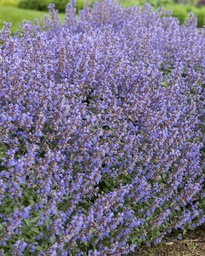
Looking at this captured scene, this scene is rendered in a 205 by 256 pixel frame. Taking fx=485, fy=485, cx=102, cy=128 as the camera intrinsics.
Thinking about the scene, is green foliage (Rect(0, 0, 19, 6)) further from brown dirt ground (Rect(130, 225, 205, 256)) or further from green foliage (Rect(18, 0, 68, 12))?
brown dirt ground (Rect(130, 225, 205, 256))

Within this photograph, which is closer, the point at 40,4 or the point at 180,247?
the point at 180,247

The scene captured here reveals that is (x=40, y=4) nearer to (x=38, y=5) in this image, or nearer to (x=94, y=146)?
(x=38, y=5)

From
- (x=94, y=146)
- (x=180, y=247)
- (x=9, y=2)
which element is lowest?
(x=180, y=247)

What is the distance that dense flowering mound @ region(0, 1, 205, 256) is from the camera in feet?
11.2

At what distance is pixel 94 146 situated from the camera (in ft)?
12.9

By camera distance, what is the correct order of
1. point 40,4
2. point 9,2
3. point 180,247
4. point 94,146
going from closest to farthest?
point 94,146, point 180,247, point 40,4, point 9,2

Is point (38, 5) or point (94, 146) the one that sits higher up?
point (38, 5)

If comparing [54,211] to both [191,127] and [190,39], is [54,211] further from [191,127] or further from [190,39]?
[190,39]

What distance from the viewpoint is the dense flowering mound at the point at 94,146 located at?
3418 mm

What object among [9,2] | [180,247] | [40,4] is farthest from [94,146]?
[9,2]

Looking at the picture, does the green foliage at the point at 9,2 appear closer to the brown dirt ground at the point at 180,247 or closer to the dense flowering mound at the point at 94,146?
the dense flowering mound at the point at 94,146

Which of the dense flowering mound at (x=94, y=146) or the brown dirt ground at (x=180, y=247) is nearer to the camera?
the dense flowering mound at (x=94, y=146)

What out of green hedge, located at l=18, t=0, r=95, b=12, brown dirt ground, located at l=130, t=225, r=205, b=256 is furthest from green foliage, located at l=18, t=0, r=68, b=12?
brown dirt ground, located at l=130, t=225, r=205, b=256

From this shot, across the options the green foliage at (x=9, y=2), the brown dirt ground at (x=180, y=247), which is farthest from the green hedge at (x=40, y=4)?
the brown dirt ground at (x=180, y=247)
